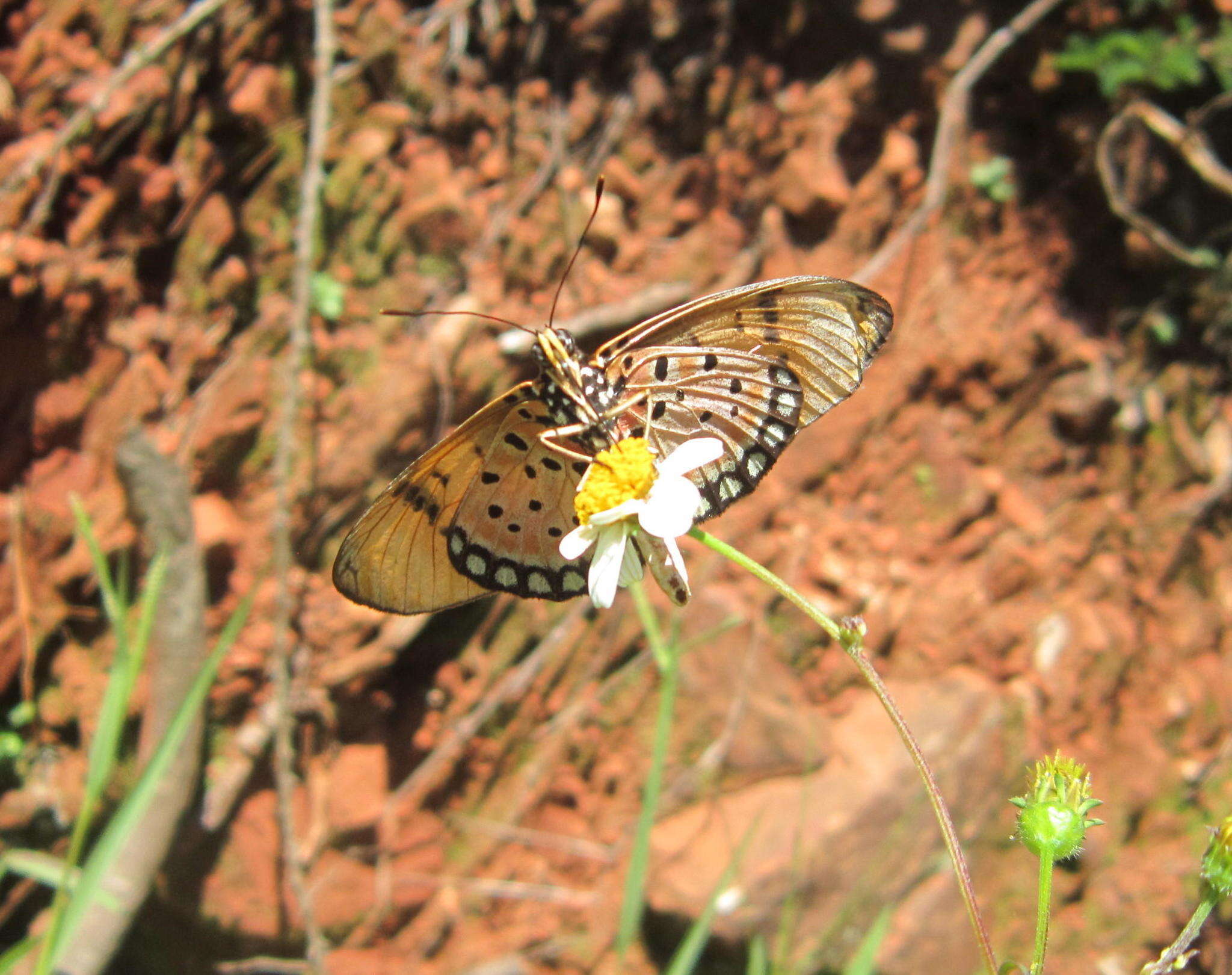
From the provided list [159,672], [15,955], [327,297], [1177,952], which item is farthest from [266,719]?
[1177,952]

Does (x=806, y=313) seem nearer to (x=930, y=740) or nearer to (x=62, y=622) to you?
(x=930, y=740)

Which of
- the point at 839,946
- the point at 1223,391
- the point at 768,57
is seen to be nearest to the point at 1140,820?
the point at 839,946

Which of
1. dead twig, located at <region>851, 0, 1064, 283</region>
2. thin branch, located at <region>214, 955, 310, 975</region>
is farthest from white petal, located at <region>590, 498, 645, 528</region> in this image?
thin branch, located at <region>214, 955, 310, 975</region>

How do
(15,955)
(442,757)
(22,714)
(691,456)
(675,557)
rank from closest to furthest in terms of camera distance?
1. (675,557)
2. (691,456)
3. (15,955)
4. (22,714)
5. (442,757)

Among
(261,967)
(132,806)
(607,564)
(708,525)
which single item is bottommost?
(261,967)

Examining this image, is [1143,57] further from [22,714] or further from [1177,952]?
[22,714]

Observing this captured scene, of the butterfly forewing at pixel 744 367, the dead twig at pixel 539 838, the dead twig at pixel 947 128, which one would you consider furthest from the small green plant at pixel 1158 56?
the dead twig at pixel 539 838
